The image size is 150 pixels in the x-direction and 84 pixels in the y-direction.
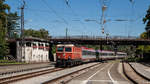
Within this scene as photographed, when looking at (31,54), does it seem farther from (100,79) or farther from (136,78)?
(100,79)

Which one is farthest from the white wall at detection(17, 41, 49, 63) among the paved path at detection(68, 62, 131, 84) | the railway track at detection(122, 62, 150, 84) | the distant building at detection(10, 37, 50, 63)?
the railway track at detection(122, 62, 150, 84)

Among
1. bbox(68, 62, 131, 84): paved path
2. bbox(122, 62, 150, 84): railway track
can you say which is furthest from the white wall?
bbox(122, 62, 150, 84): railway track

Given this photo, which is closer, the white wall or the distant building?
the white wall

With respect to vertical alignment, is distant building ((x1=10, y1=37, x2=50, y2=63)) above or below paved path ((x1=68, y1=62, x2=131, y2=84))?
above

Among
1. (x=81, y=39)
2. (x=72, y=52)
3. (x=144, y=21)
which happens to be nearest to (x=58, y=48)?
(x=72, y=52)

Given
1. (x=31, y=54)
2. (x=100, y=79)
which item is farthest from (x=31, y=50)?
(x=100, y=79)

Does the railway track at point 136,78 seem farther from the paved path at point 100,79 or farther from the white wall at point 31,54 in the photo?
the white wall at point 31,54

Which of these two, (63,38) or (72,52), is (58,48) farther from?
(63,38)

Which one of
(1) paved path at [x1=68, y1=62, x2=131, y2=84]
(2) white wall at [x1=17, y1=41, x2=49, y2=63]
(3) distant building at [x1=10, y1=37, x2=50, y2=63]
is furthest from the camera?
(3) distant building at [x1=10, y1=37, x2=50, y2=63]

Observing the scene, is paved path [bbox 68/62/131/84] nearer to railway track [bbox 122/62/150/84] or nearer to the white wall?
railway track [bbox 122/62/150/84]

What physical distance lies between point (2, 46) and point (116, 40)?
2894 centimetres

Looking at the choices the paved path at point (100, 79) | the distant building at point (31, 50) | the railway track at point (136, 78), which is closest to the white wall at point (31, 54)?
the distant building at point (31, 50)

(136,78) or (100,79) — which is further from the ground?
(100,79)

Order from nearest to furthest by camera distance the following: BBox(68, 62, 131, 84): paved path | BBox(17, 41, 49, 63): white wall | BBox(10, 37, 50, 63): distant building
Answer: BBox(68, 62, 131, 84): paved path, BBox(17, 41, 49, 63): white wall, BBox(10, 37, 50, 63): distant building
